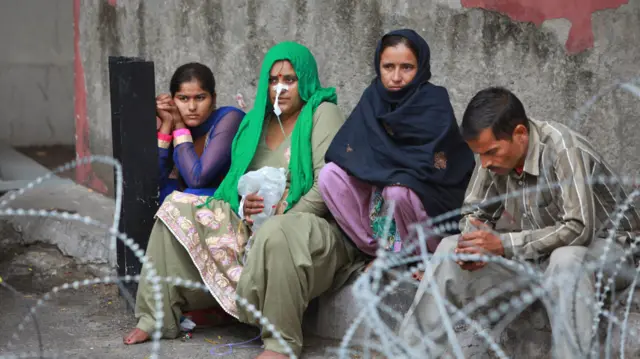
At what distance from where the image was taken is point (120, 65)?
4.44 metres

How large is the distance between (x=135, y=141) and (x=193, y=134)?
0.33 m

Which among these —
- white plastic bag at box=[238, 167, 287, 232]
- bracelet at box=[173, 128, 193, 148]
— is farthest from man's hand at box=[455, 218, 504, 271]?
bracelet at box=[173, 128, 193, 148]

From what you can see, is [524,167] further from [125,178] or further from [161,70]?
[161,70]

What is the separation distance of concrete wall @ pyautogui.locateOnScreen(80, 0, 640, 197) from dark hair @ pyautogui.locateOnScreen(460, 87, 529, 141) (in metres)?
1.15

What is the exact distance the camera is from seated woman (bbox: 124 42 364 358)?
3859 millimetres

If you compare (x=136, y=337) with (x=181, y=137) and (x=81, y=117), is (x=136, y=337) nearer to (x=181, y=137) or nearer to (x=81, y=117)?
(x=181, y=137)

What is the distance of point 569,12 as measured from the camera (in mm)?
4289

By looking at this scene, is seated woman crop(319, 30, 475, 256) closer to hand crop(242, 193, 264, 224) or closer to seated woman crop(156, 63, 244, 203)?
hand crop(242, 193, 264, 224)

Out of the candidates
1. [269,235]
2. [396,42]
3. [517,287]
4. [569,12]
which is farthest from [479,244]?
[569,12]

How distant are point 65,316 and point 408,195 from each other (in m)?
2.01

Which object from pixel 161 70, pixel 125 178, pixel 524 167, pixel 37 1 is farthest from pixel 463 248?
pixel 37 1

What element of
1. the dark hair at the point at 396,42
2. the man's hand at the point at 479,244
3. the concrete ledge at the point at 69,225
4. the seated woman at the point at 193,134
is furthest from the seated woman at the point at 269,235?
the concrete ledge at the point at 69,225

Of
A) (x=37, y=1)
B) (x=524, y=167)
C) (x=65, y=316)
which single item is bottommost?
(x=65, y=316)

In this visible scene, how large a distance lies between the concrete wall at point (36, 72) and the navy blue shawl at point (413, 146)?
6064 millimetres
